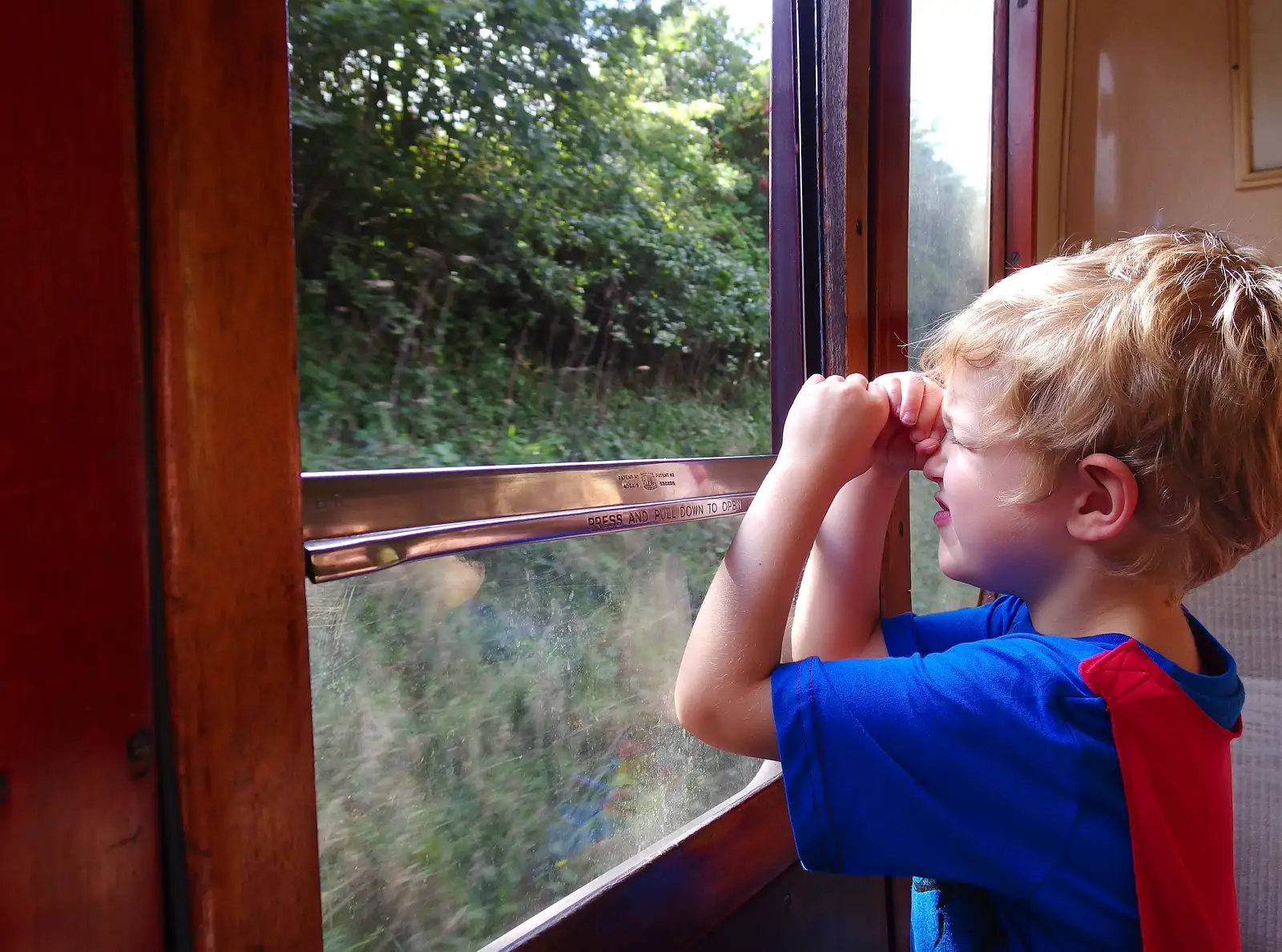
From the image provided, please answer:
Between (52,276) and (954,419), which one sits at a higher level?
(52,276)

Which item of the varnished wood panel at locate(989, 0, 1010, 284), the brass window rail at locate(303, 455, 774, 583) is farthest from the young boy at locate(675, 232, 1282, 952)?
the varnished wood panel at locate(989, 0, 1010, 284)

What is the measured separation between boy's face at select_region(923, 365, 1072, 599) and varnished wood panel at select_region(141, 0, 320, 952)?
57 centimetres

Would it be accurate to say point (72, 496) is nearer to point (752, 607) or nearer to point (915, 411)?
point (752, 607)

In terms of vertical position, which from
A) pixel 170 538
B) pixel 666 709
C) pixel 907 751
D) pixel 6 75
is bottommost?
pixel 666 709

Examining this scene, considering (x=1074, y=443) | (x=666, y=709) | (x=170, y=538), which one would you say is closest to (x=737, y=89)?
(x=1074, y=443)

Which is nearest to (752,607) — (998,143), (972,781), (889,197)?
(972,781)

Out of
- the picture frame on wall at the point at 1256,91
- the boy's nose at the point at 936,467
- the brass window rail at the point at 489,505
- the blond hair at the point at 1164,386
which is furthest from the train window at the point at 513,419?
the picture frame on wall at the point at 1256,91

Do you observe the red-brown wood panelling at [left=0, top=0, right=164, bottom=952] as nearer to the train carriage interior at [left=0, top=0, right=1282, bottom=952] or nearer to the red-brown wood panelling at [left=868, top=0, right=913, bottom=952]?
the train carriage interior at [left=0, top=0, right=1282, bottom=952]

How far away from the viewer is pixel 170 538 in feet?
1.71

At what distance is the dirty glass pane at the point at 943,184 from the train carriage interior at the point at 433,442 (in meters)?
0.01

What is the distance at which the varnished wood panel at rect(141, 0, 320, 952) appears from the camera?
521 mm

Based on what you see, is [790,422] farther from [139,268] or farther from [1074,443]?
[139,268]

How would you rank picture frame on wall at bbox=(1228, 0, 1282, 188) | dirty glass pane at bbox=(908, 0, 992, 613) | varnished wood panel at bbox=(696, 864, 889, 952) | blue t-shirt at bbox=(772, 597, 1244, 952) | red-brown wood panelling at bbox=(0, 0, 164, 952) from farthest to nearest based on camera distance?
picture frame on wall at bbox=(1228, 0, 1282, 188), dirty glass pane at bbox=(908, 0, 992, 613), varnished wood panel at bbox=(696, 864, 889, 952), blue t-shirt at bbox=(772, 597, 1244, 952), red-brown wood panelling at bbox=(0, 0, 164, 952)

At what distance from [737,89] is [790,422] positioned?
2.30 ft
